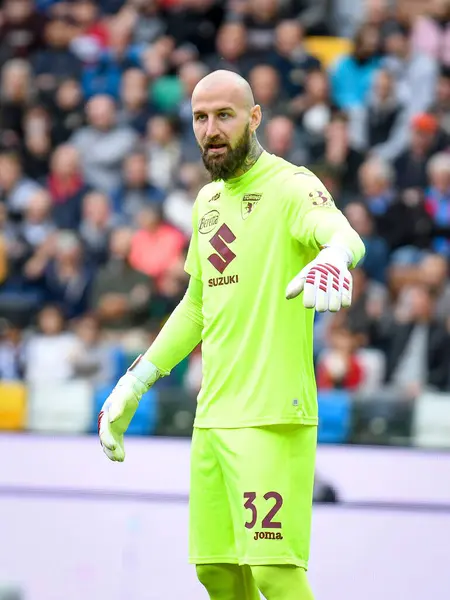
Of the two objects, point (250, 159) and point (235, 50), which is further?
point (235, 50)

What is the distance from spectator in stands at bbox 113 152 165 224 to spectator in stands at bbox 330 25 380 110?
1.86 m

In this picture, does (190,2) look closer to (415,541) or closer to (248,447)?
(415,541)

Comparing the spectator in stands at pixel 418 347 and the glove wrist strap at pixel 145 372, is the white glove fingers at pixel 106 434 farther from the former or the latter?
the spectator in stands at pixel 418 347

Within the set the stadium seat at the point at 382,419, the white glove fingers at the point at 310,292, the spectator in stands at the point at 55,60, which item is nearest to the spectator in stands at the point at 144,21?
the spectator in stands at the point at 55,60

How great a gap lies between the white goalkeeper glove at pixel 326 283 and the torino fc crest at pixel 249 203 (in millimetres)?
602

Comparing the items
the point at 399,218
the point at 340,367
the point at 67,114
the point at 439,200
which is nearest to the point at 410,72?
the point at 439,200

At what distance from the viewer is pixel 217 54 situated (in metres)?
12.3

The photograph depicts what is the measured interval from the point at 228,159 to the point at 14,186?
23.6 feet

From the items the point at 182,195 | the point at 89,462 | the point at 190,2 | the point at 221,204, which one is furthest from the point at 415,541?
the point at 190,2

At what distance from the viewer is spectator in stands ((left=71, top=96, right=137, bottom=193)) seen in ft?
38.0

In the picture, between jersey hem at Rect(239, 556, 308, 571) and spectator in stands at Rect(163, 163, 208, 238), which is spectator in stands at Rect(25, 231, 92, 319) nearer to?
spectator in stands at Rect(163, 163, 208, 238)

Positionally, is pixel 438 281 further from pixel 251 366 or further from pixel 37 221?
pixel 251 366

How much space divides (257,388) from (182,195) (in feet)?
21.4

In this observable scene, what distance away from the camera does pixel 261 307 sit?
4.57m
